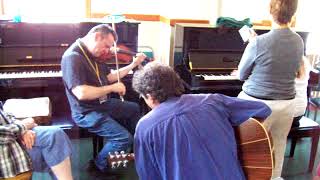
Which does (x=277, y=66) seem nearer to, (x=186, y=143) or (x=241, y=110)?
(x=241, y=110)

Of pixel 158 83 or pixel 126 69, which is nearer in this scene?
pixel 158 83

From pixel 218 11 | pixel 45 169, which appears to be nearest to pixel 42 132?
pixel 45 169

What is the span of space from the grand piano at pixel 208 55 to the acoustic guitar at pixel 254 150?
1426 millimetres

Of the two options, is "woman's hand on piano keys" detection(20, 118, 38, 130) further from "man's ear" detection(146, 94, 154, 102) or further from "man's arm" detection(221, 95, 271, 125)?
"man's arm" detection(221, 95, 271, 125)

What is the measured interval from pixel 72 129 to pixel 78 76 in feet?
1.42

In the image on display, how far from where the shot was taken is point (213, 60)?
121 inches

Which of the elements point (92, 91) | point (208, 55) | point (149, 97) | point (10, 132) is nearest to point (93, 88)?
point (92, 91)

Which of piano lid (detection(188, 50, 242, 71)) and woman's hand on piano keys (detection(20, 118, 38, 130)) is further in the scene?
piano lid (detection(188, 50, 242, 71))

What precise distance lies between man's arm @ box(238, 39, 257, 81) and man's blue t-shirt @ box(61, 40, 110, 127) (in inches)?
36.8

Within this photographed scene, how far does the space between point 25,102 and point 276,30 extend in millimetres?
1610

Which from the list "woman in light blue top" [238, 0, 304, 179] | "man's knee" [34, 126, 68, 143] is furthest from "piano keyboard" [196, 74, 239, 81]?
"man's knee" [34, 126, 68, 143]

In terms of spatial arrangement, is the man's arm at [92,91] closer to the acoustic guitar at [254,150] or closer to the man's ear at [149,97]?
the man's ear at [149,97]

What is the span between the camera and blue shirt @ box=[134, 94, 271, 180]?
4.24 ft

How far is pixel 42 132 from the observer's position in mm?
1949
